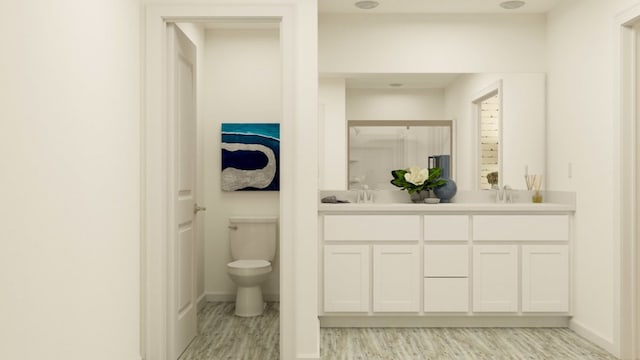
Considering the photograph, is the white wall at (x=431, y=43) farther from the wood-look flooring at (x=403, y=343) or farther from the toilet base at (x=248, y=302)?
the wood-look flooring at (x=403, y=343)

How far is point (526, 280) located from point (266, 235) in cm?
218

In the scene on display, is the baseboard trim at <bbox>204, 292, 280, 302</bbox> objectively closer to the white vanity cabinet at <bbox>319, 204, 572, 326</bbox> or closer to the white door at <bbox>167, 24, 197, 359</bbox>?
the white door at <bbox>167, 24, 197, 359</bbox>

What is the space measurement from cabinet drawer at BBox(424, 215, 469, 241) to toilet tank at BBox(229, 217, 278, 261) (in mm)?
1444

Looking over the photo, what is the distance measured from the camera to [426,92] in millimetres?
4473

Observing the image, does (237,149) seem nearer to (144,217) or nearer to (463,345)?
(144,217)

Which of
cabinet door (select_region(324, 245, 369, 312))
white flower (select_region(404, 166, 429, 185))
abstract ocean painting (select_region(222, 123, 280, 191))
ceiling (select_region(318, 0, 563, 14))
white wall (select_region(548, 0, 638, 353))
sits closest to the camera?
white wall (select_region(548, 0, 638, 353))

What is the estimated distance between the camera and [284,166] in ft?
10.5

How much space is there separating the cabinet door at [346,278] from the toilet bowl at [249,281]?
26.1 inches

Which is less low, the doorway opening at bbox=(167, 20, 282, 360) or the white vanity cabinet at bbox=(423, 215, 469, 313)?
the doorway opening at bbox=(167, 20, 282, 360)

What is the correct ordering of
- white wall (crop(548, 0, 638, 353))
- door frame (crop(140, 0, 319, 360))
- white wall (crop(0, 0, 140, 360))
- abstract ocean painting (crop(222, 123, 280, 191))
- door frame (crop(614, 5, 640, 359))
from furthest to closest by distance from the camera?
1. abstract ocean painting (crop(222, 123, 280, 191))
2. white wall (crop(548, 0, 638, 353))
3. door frame (crop(614, 5, 640, 359))
4. door frame (crop(140, 0, 319, 360))
5. white wall (crop(0, 0, 140, 360))

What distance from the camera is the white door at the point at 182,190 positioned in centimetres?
327

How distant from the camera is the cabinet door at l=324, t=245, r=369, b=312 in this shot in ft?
13.1

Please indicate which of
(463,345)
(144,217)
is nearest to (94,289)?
(144,217)

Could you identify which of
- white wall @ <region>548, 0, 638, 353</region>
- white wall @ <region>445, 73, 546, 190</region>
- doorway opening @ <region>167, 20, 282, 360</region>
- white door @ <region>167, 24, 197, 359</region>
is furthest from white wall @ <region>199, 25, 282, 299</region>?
white wall @ <region>548, 0, 638, 353</region>
